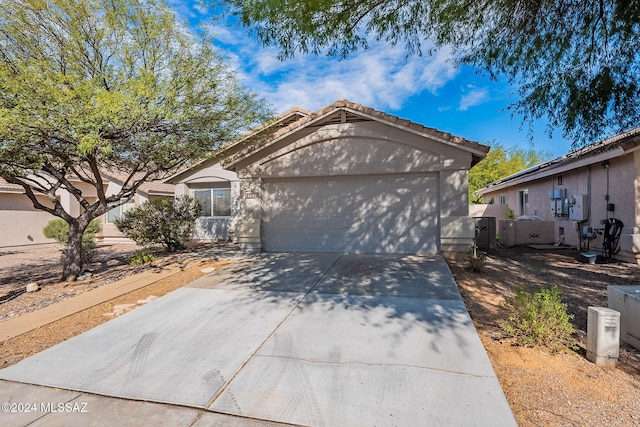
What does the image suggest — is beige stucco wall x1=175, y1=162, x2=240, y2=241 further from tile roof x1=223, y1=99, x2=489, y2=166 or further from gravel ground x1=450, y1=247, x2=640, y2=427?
gravel ground x1=450, y1=247, x2=640, y2=427

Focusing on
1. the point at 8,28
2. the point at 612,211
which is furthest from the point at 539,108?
the point at 8,28

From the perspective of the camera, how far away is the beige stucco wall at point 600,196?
28.5ft

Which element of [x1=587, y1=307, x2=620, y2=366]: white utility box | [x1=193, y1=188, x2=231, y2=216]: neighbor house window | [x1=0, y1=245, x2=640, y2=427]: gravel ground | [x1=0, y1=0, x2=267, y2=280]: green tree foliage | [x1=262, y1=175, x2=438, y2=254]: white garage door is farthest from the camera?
[x1=193, y1=188, x2=231, y2=216]: neighbor house window

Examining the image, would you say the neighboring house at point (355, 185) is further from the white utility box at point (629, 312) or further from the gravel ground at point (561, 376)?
the white utility box at point (629, 312)

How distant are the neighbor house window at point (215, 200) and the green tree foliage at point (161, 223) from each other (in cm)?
289

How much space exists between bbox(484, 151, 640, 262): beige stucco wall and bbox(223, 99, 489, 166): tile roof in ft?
14.0

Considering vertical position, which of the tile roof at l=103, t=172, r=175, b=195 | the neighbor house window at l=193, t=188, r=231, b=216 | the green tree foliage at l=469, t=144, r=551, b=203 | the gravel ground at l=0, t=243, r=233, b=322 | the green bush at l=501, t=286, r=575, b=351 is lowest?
the gravel ground at l=0, t=243, r=233, b=322

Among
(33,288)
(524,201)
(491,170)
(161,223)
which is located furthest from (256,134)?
(491,170)

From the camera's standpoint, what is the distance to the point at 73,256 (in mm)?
7582

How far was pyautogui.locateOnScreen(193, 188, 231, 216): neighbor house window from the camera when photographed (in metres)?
14.6

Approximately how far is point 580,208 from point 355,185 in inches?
312

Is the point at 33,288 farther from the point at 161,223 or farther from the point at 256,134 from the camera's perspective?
the point at 256,134

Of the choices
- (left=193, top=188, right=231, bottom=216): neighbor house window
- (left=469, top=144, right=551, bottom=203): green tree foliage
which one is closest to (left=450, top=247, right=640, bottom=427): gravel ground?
(left=193, top=188, right=231, bottom=216): neighbor house window

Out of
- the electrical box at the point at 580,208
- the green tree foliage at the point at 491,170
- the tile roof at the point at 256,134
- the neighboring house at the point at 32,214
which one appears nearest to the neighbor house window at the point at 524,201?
the electrical box at the point at 580,208
